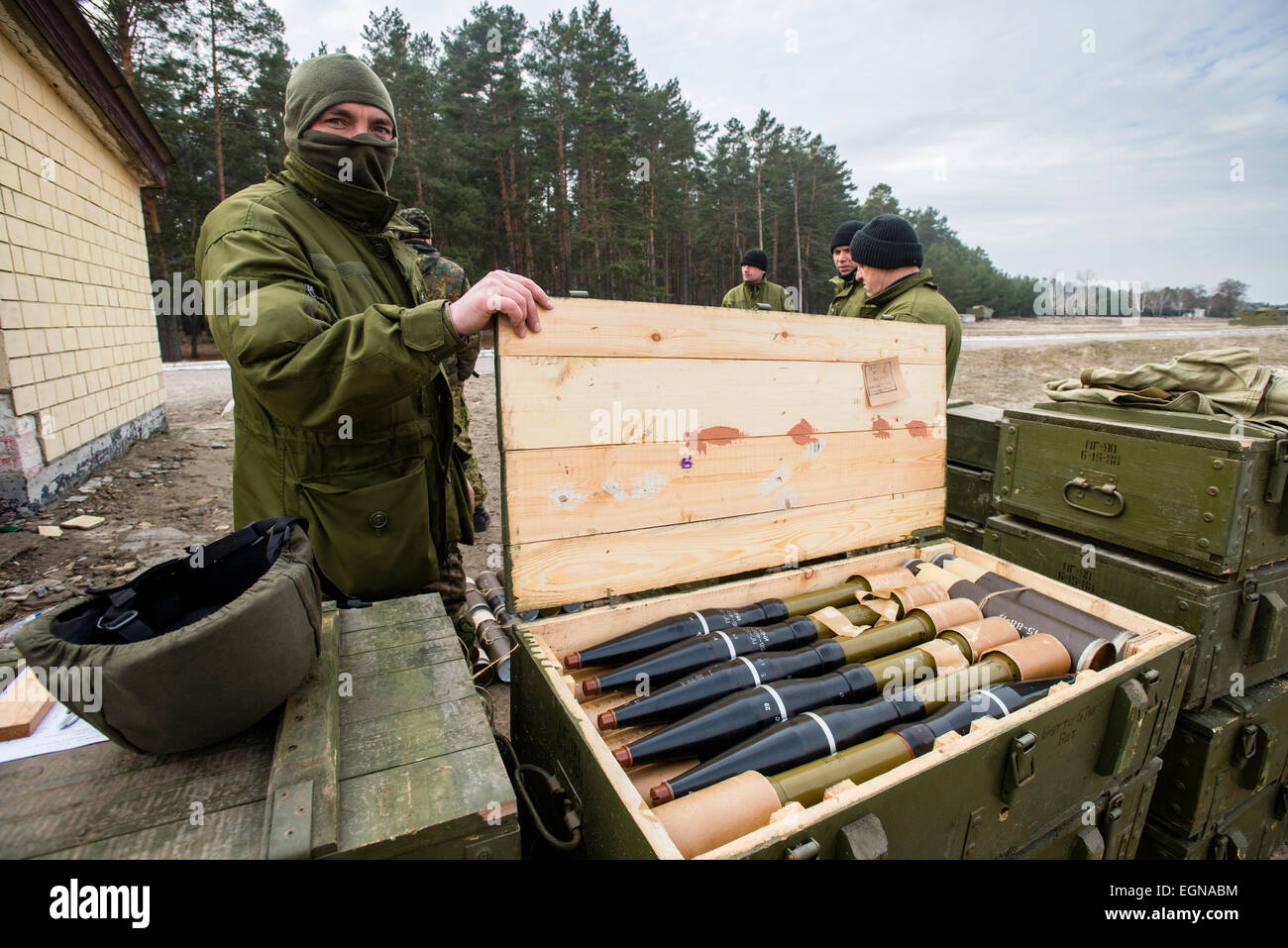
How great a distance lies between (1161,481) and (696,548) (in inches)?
66.5

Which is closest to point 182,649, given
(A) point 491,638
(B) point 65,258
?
(A) point 491,638

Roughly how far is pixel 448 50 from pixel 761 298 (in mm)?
26789

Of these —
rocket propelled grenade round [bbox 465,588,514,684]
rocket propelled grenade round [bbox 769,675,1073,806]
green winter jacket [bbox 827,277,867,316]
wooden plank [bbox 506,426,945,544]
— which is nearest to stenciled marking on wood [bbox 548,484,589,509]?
wooden plank [bbox 506,426,945,544]

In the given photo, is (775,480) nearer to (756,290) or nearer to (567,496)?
(567,496)

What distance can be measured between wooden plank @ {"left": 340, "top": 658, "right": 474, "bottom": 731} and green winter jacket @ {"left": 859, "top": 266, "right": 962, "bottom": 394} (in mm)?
3074

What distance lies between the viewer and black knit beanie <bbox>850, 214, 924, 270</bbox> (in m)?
3.90

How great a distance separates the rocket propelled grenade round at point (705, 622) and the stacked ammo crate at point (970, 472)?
1.32 meters

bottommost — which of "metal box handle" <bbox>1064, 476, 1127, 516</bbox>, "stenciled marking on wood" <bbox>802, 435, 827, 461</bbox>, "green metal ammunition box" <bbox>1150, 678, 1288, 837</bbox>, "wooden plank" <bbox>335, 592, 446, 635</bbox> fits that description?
"green metal ammunition box" <bbox>1150, 678, 1288, 837</bbox>

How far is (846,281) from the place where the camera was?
535 centimetres

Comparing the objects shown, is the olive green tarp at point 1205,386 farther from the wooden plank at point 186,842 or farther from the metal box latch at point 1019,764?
the wooden plank at point 186,842

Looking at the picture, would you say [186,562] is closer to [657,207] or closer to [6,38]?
[6,38]

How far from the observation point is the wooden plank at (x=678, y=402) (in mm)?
1929

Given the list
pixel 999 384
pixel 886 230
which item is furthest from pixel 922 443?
pixel 999 384

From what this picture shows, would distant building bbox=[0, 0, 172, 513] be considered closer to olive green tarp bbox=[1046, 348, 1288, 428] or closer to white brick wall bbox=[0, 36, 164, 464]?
white brick wall bbox=[0, 36, 164, 464]
